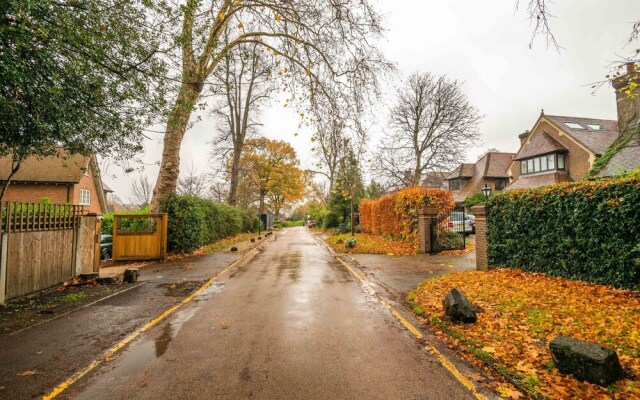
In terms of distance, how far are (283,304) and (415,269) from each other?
5599 mm

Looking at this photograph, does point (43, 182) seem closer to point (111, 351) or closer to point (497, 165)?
point (111, 351)

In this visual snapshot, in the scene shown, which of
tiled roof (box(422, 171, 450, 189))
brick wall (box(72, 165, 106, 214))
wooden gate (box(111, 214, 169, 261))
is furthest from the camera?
A: brick wall (box(72, 165, 106, 214))

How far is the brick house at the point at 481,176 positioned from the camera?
43.3 meters

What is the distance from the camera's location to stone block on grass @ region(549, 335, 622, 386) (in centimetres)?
316

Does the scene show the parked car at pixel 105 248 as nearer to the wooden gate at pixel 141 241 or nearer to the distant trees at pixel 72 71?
the wooden gate at pixel 141 241

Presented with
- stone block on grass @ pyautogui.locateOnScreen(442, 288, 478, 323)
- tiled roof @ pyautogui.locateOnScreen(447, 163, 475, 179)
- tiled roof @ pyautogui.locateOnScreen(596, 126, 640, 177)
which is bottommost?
stone block on grass @ pyautogui.locateOnScreen(442, 288, 478, 323)

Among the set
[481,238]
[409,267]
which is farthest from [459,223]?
[409,267]

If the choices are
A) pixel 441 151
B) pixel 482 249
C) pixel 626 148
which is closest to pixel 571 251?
pixel 482 249

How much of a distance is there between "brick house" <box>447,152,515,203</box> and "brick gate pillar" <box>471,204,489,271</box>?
33693 millimetres

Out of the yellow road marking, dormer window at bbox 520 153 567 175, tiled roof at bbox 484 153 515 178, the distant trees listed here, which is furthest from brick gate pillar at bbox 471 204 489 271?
tiled roof at bbox 484 153 515 178

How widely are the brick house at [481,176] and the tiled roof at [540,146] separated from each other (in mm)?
8638

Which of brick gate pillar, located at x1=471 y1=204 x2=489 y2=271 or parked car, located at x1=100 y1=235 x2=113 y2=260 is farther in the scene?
parked car, located at x1=100 y1=235 x2=113 y2=260

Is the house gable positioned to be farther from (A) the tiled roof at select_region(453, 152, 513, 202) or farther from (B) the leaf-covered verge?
(B) the leaf-covered verge

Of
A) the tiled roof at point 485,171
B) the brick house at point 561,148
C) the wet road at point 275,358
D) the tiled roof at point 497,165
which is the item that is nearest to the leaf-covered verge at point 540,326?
the wet road at point 275,358
